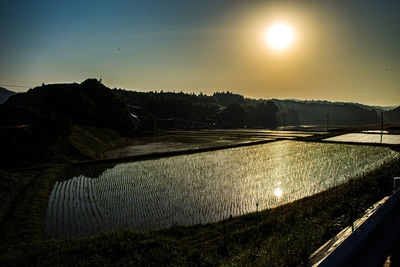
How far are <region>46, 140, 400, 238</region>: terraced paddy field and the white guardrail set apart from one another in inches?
228

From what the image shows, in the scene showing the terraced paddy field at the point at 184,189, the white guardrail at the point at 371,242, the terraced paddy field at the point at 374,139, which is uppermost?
the white guardrail at the point at 371,242

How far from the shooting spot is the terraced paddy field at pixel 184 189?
953 cm

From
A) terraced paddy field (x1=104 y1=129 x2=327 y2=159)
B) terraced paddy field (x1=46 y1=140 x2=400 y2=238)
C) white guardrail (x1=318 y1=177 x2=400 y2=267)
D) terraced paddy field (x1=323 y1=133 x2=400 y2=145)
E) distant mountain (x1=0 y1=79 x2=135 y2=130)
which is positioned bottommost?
terraced paddy field (x1=46 y1=140 x2=400 y2=238)

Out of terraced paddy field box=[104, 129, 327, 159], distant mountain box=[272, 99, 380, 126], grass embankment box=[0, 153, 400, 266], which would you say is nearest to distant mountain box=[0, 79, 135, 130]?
terraced paddy field box=[104, 129, 327, 159]

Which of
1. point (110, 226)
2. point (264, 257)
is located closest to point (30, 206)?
point (110, 226)

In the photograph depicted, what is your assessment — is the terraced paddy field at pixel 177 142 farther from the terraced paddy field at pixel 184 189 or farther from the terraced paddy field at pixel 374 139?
the terraced paddy field at pixel 374 139

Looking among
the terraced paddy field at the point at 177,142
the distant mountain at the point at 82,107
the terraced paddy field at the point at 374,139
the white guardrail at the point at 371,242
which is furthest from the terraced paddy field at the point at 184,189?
the distant mountain at the point at 82,107

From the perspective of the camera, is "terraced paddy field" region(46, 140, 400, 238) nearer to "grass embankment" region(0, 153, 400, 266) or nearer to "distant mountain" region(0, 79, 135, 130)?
"grass embankment" region(0, 153, 400, 266)

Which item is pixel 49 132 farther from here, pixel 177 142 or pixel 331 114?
pixel 331 114

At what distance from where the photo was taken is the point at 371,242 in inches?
158

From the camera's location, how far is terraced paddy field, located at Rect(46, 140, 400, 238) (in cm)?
953

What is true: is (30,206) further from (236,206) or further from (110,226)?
(236,206)

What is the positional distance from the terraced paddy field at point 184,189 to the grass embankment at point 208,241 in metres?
1.10

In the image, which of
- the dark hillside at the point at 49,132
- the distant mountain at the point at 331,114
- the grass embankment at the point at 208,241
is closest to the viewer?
the grass embankment at the point at 208,241
